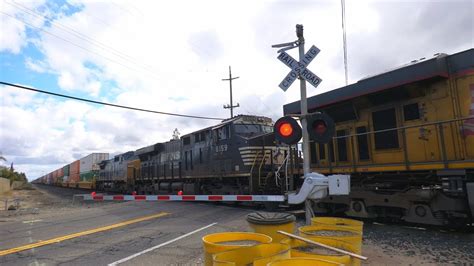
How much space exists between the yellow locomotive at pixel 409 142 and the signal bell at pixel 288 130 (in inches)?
159

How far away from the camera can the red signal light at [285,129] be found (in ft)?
17.7

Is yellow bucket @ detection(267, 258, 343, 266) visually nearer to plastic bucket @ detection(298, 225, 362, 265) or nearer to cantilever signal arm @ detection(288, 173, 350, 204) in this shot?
plastic bucket @ detection(298, 225, 362, 265)

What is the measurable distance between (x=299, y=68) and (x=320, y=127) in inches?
41.4

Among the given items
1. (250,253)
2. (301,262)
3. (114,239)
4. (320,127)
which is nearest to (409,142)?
(320,127)

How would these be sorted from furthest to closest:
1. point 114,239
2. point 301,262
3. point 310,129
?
point 114,239 < point 310,129 < point 301,262

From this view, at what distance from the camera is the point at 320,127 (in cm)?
549

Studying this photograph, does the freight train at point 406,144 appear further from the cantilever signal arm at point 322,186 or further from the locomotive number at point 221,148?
the locomotive number at point 221,148

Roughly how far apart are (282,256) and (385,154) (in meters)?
6.78

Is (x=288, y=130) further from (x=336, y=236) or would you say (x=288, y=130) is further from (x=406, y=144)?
(x=406, y=144)

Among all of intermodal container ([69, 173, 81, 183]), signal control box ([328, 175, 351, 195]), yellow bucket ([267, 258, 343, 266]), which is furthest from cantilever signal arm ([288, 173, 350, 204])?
intermodal container ([69, 173, 81, 183])

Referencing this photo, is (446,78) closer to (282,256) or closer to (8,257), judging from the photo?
(282,256)

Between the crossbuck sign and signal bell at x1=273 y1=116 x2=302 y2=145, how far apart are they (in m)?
0.69

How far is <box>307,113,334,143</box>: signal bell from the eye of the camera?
541cm

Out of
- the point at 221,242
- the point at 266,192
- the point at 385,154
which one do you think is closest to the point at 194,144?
the point at 266,192
